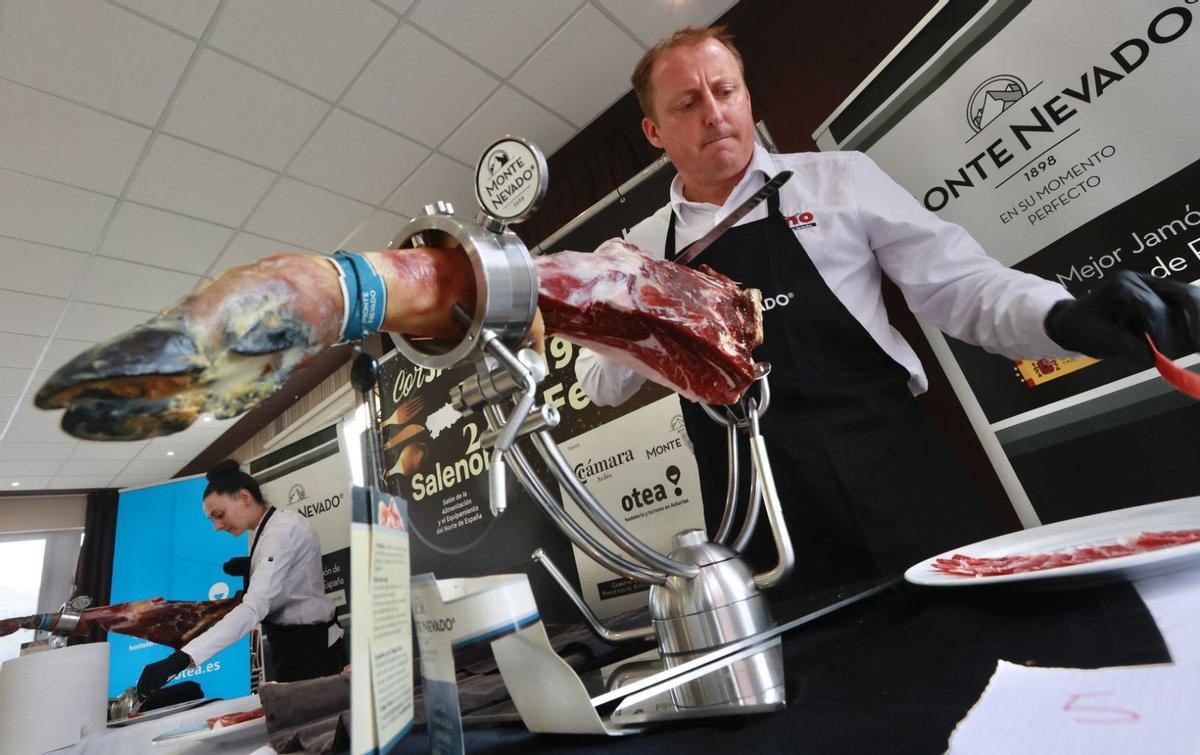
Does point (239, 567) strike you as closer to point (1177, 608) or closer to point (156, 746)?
point (156, 746)

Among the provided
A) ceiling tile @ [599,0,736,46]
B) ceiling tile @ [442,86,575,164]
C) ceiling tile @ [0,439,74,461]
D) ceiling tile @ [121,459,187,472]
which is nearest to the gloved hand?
ceiling tile @ [599,0,736,46]

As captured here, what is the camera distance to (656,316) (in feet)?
2.26

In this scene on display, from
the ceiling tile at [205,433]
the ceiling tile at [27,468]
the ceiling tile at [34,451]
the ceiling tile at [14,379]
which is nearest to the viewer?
the ceiling tile at [14,379]

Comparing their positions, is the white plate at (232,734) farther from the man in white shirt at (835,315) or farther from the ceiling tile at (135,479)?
the ceiling tile at (135,479)

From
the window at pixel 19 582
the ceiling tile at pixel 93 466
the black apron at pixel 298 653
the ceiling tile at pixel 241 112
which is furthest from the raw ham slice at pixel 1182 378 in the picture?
the window at pixel 19 582

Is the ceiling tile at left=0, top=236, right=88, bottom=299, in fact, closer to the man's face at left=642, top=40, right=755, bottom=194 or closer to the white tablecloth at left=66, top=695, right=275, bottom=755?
the white tablecloth at left=66, top=695, right=275, bottom=755

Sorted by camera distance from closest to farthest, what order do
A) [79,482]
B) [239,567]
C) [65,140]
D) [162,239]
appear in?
1. [65,140]
2. [162,239]
3. [239,567]
4. [79,482]

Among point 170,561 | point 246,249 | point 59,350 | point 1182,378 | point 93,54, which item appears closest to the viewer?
point 1182,378

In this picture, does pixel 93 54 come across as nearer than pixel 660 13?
Yes

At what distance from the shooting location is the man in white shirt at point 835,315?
1.03m

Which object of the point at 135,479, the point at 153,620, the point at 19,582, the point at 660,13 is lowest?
the point at 153,620

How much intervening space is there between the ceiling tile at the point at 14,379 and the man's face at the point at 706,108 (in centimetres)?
484

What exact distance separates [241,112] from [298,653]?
2.56m

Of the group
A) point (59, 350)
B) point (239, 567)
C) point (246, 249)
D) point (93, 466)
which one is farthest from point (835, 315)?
point (93, 466)
